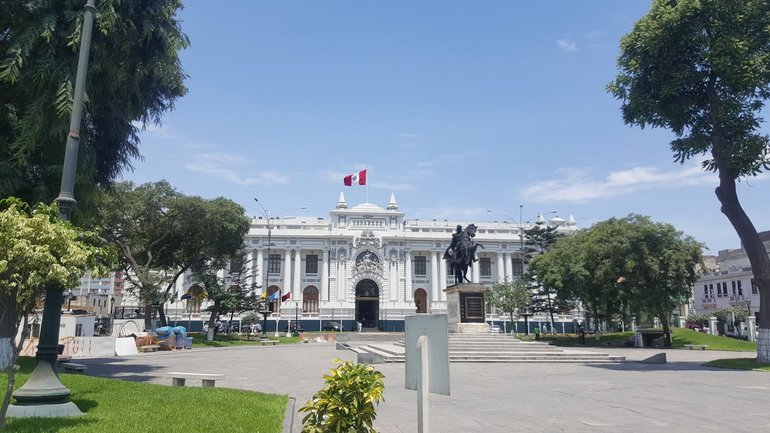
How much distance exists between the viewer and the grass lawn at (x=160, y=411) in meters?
7.30

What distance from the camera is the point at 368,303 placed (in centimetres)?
6881

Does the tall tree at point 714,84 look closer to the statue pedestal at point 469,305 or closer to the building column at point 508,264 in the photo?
the statue pedestal at point 469,305

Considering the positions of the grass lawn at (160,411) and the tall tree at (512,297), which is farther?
the tall tree at (512,297)

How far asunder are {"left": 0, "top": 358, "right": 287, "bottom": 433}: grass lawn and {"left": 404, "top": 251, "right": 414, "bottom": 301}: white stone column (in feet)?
191

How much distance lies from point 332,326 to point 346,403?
5987 cm

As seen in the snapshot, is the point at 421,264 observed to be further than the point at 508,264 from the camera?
Yes

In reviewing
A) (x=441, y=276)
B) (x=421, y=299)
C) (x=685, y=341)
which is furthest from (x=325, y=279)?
(x=685, y=341)

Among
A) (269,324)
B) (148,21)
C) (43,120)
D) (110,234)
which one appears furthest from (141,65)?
(269,324)

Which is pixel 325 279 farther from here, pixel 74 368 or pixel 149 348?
pixel 74 368

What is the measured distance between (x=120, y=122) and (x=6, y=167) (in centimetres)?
337

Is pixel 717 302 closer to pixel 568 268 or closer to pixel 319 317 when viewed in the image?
pixel 568 268

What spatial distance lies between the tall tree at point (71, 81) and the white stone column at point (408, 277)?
178 feet

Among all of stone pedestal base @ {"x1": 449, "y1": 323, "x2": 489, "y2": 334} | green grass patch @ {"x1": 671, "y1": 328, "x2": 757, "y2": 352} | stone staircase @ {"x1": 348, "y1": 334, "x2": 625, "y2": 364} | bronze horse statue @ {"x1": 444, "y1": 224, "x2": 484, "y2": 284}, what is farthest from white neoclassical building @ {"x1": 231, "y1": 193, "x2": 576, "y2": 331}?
stone staircase @ {"x1": 348, "y1": 334, "x2": 625, "y2": 364}

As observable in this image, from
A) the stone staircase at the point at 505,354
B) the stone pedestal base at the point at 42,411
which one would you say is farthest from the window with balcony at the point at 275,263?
the stone pedestal base at the point at 42,411
